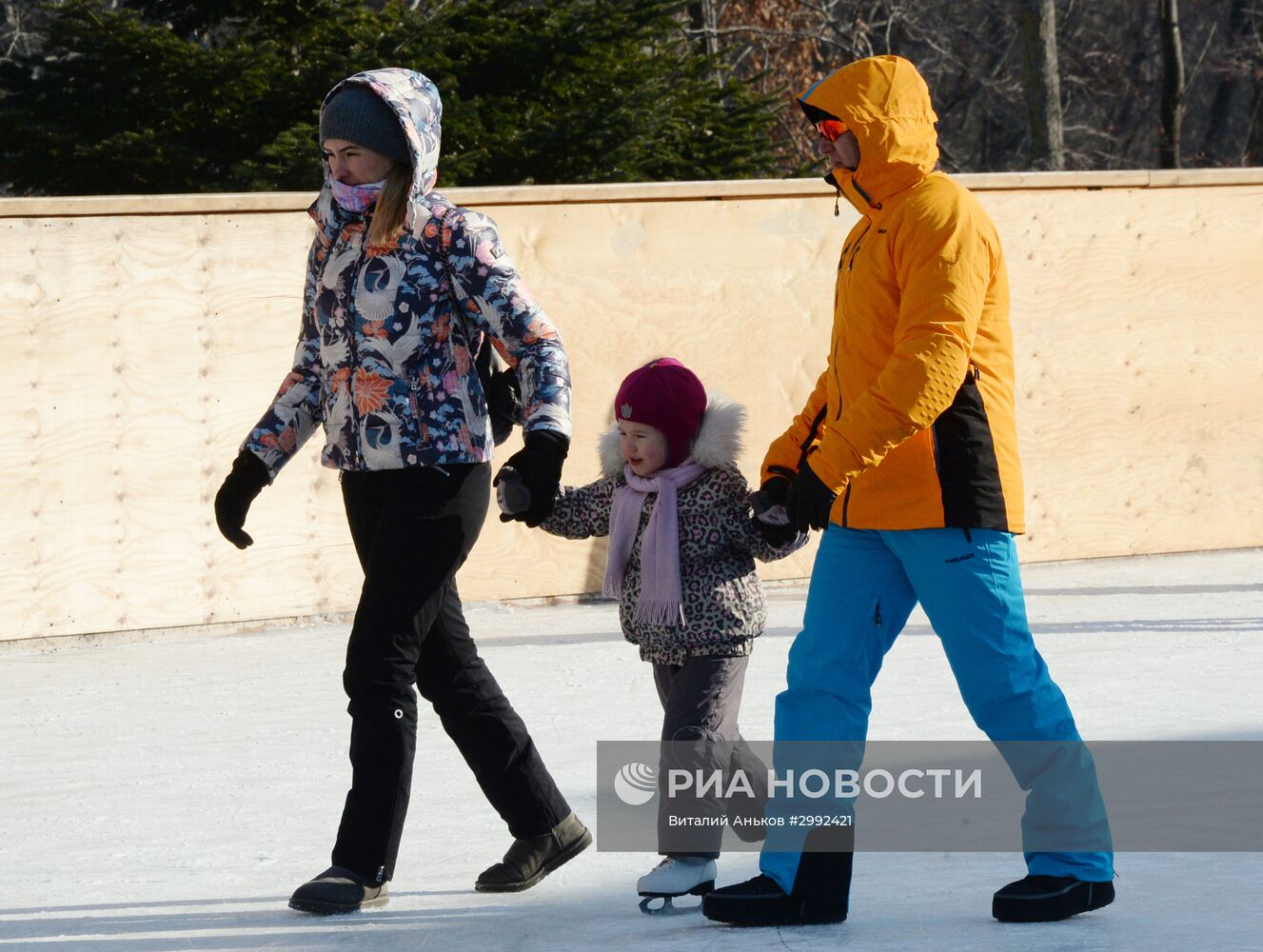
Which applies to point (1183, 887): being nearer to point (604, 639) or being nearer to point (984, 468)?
point (984, 468)

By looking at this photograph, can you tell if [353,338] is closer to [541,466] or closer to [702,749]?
[541,466]

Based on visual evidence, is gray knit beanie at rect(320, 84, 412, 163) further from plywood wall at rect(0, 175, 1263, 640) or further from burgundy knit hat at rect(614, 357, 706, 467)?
plywood wall at rect(0, 175, 1263, 640)

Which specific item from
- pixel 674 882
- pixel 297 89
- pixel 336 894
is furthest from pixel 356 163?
pixel 297 89

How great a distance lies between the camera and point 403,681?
3477 mm

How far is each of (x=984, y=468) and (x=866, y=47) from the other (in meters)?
20.2

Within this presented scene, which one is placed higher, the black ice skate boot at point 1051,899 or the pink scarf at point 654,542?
the pink scarf at point 654,542

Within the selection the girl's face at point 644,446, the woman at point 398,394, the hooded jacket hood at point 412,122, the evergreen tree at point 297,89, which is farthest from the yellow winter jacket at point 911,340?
the evergreen tree at point 297,89

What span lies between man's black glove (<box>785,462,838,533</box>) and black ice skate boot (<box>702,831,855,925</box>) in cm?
60

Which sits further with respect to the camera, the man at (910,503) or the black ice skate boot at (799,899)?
the black ice skate boot at (799,899)

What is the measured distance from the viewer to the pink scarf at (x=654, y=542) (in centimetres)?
365

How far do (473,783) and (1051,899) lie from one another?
1970 mm

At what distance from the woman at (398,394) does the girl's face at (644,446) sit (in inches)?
12.5

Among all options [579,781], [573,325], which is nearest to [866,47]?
[573,325]

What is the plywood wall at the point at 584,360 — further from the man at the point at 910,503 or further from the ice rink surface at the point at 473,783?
the man at the point at 910,503
